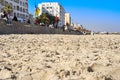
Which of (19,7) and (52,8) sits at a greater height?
(52,8)

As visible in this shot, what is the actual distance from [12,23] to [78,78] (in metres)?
19.4

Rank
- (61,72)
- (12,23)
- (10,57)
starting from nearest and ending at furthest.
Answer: (61,72)
(10,57)
(12,23)

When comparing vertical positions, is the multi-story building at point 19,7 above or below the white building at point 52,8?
below

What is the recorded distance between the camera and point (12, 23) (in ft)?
76.7

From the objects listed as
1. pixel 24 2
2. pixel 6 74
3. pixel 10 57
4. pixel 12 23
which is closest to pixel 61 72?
pixel 6 74

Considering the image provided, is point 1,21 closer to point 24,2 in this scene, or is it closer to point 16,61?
point 16,61

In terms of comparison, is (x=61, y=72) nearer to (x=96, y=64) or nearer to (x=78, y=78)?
(x=78, y=78)

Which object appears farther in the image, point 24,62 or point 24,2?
point 24,2

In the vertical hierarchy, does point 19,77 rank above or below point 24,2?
below

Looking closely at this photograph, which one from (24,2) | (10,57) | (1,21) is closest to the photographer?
(10,57)

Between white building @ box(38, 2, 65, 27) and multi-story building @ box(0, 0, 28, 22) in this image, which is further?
white building @ box(38, 2, 65, 27)

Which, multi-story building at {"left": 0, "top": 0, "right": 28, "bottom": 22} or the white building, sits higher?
the white building

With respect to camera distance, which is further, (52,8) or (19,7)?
(52,8)

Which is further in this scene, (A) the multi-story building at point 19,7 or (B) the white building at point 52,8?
(B) the white building at point 52,8
